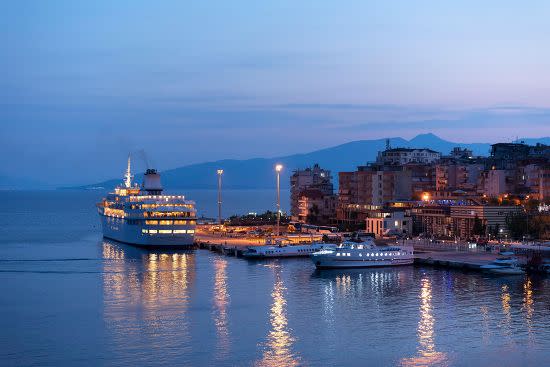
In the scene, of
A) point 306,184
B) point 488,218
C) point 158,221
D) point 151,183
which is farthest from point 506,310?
point 306,184

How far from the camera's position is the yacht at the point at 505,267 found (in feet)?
172

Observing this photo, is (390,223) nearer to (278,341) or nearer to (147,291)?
(147,291)

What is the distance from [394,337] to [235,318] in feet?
23.8

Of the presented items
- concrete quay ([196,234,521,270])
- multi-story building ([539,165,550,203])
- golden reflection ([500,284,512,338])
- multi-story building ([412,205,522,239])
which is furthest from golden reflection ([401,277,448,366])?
multi-story building ([539,165,550,203])

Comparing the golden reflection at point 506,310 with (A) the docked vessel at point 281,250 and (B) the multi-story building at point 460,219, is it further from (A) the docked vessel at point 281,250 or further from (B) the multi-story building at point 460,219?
(B) the multi-story building at point 460,219

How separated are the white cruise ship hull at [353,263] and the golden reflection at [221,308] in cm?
624

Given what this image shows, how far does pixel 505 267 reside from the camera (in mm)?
52906

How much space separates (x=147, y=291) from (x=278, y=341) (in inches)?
531

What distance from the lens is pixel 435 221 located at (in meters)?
79.8

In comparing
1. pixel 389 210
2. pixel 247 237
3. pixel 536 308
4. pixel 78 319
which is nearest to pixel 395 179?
pixel 389 210

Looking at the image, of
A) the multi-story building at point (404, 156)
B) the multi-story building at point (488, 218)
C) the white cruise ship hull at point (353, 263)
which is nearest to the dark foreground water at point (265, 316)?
the white cruise ship hull at point (353, 263)

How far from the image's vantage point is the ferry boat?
5756 centimetres

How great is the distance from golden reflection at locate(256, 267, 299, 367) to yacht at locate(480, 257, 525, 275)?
15511 millimetres

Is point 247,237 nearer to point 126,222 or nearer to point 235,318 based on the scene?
point 126,222
